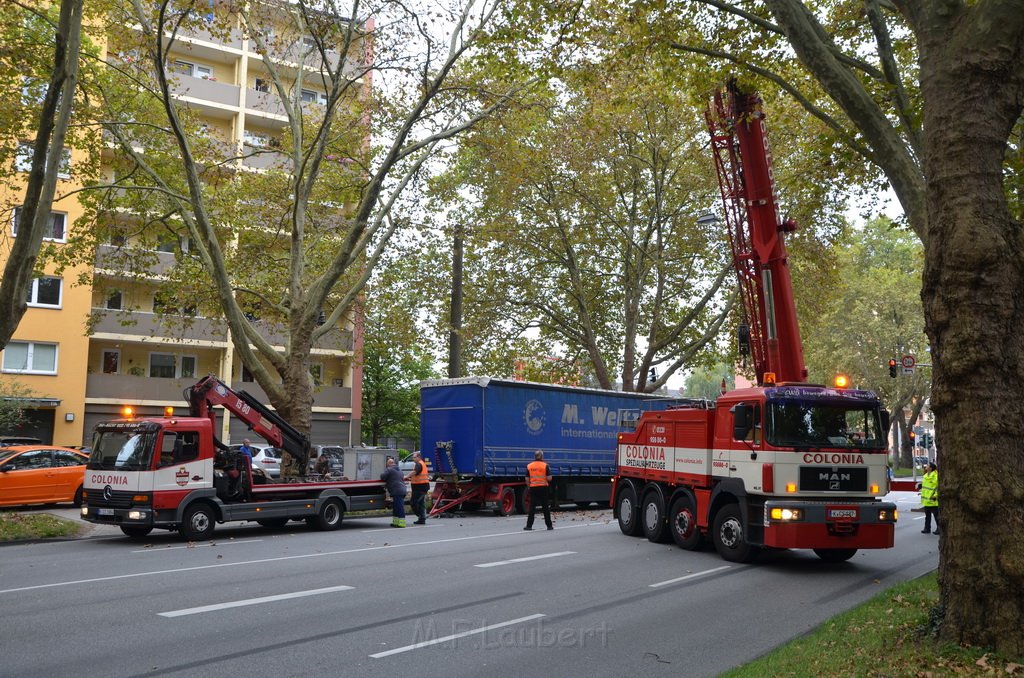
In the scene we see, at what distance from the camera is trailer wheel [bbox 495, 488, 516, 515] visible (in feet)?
72.4

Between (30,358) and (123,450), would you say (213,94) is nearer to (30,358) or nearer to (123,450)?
(30,358)

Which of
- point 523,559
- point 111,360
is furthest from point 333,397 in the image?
point 523,559

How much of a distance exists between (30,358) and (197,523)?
2297cm

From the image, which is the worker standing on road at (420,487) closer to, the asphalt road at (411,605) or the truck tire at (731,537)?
the asphalt road at (411,605)

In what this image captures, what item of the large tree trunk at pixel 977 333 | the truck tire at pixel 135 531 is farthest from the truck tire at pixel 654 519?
the truck tire at pixel 135 531

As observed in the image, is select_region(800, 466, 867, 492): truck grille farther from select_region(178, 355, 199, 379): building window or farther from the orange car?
select_region(178, 355, 199, 379): building window

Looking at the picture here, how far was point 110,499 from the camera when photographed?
15.6 metres

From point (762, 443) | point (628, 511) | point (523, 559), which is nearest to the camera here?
point (762, 443)

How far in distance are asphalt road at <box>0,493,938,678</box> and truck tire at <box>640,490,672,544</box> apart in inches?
11.8

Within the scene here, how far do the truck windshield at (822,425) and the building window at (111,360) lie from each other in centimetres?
3342

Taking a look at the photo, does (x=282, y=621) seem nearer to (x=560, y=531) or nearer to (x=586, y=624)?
(x=586, y=624)

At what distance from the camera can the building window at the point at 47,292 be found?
34781mm

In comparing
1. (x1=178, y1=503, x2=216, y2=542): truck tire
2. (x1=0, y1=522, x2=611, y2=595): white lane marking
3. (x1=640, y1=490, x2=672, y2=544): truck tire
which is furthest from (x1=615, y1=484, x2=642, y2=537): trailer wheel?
(x1=178, y1=503, x2=216, y2=542): truck tire

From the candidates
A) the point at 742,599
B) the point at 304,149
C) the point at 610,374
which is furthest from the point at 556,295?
the point at 742,599
